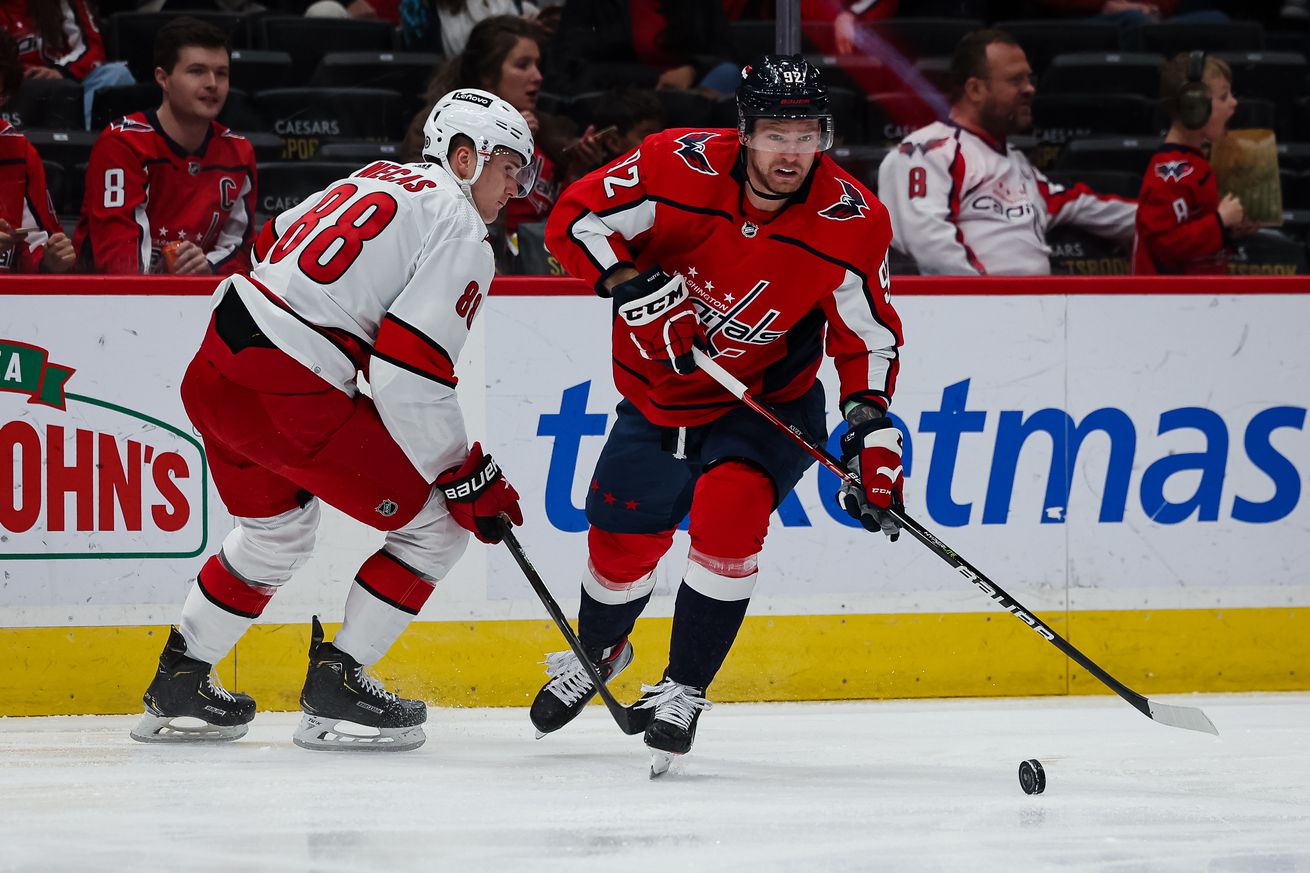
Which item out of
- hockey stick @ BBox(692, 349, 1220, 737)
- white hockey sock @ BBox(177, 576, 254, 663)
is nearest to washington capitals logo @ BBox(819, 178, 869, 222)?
hockey stick @ BBox(692, 349, 1220, 737)

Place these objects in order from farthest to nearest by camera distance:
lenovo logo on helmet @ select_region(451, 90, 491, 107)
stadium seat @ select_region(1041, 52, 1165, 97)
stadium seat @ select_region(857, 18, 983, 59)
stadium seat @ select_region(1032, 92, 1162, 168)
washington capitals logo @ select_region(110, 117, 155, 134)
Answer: stadium seat @ select_region(1041, 52, 1165, 97), stadium seat @ select_region(1032, 92, 1162, 168), stadium seat @ select_region(857, 18, 983, 59), washington capitals logo @ select_region(110, 117, 155, 134), lenovo logo on helmet @ select_region(451, 90, 491, 107)

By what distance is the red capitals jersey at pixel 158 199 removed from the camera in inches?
145

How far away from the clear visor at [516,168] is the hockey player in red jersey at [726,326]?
0.41ft

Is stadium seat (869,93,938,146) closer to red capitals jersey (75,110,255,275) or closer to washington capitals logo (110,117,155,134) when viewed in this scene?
red capitals jersey (75,110,255,275)

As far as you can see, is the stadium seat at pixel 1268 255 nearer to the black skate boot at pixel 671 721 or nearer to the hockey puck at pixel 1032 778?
the hockey puck at pixel 1032 778

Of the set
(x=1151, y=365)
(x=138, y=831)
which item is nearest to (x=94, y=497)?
(x=138, y=831)

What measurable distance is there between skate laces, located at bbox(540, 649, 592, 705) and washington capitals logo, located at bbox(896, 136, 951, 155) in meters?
1.74

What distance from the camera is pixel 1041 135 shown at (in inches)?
205

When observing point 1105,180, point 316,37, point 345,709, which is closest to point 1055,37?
point 1105,180

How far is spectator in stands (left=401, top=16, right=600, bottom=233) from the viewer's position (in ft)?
13.7

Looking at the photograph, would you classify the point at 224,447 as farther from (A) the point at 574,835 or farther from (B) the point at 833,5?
(B) the point at 833,5

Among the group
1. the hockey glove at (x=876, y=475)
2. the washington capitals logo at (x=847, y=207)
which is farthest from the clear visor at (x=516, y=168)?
the hockey glove at (x=876, y=475)

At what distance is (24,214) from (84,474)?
0.67 meters

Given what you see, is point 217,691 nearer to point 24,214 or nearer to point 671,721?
point 671,721
